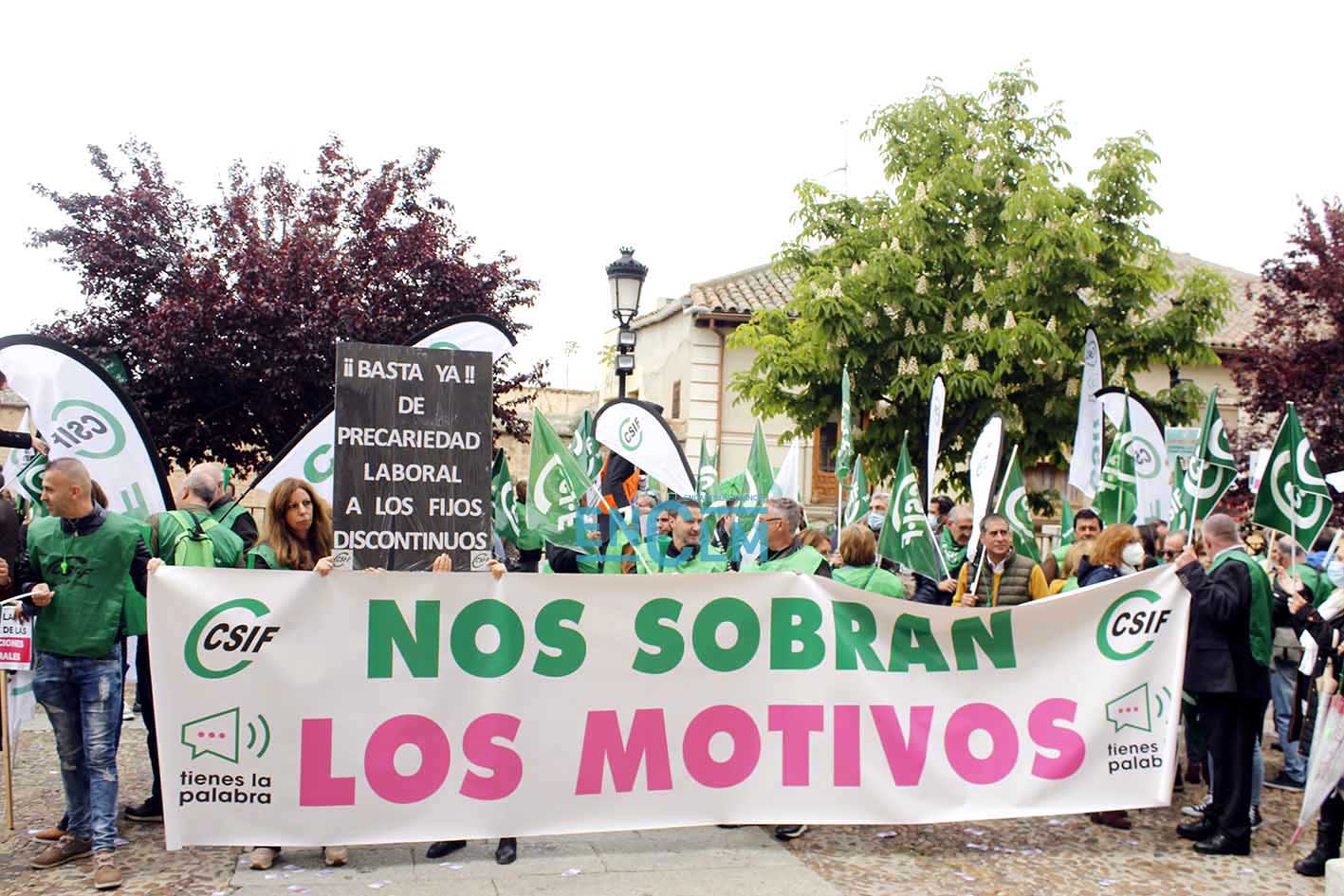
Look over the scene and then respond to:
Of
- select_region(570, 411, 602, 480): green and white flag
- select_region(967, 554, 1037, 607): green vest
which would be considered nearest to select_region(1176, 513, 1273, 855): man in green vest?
select_region(967, 554, 1037, 607): green vest

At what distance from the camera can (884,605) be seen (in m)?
6.16

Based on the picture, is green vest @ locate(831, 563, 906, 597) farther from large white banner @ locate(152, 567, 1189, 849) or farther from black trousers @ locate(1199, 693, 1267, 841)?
black trousers @ locate(1199, 693, 1267, 841)

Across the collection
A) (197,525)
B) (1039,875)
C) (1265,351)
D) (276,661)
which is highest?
(1265,351)

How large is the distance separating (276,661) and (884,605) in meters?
2.99

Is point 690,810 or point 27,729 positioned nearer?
point 690,810

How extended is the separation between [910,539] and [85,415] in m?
5.05

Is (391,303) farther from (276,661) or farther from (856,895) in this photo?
(856,895)

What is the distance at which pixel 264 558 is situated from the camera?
5.89m

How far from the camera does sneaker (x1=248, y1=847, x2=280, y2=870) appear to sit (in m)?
5.52

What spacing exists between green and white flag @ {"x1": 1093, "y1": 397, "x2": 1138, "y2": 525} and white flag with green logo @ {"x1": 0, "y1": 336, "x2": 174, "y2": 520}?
7.44 meters

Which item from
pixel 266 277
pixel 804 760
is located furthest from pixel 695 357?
pixel 804 760

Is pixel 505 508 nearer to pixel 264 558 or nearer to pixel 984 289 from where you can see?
pixel 264 558

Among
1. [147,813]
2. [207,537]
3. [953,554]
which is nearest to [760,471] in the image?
[953,554]

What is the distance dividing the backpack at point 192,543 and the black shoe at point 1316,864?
5.66m
